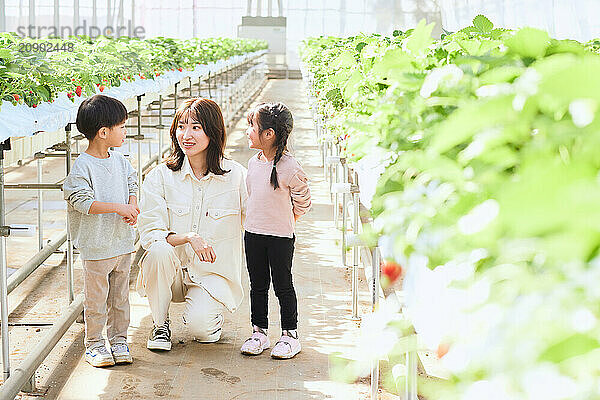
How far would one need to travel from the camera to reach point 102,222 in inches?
115

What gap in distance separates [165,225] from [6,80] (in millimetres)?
925

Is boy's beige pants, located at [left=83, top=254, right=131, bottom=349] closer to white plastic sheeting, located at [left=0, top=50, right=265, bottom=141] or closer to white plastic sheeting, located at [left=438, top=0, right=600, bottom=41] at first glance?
white plastic sheeting, located at [left=0, top=50, right=265, bottom=141]

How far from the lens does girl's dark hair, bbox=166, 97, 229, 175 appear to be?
313 cm

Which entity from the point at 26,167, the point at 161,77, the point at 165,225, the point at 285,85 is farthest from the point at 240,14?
the point at 165,225

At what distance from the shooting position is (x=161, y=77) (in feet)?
17.2

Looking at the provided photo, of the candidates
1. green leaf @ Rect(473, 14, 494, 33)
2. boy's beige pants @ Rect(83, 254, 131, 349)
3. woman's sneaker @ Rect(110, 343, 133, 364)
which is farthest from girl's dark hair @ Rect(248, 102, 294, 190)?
green leaf @ Rect(473, 14, 494, 33)

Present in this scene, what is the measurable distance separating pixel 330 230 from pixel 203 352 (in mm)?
2580

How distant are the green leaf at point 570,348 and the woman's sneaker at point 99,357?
268 centimetres

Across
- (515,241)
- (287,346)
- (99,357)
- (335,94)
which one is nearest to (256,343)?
(287,346)

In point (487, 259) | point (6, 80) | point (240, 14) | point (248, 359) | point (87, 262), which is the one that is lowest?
point (248, 359)

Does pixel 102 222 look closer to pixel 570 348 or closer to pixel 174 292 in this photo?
pixel 174 292

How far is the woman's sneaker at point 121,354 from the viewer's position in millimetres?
2988

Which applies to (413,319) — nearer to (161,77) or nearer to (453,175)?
(453,175)

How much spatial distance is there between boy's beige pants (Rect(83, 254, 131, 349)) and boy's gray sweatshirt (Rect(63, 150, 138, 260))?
5cm
